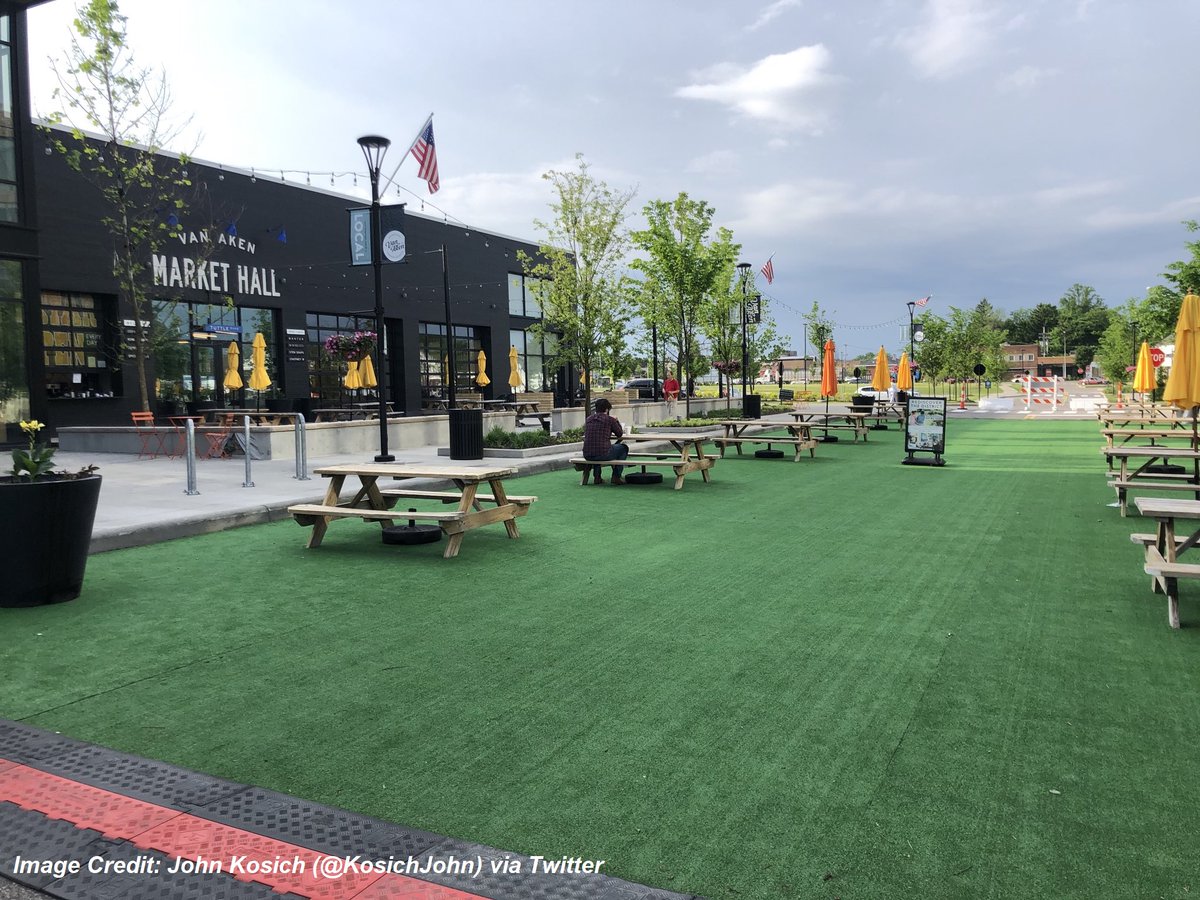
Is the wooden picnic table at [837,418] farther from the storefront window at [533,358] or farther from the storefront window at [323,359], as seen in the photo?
the storefront window at [533,358]

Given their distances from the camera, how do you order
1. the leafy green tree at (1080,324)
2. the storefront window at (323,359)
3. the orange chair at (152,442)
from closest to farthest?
the orange chair at (152,442)
the storefront window at (323,359)
the leafy green tree at (1080,324)

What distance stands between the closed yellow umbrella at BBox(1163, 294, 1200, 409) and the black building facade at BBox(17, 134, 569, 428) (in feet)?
41.1

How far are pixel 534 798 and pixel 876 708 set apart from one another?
1.80 m

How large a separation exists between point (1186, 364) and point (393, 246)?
12.8 m

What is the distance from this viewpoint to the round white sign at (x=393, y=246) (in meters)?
16.6

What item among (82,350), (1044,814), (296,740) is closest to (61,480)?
(296,740)

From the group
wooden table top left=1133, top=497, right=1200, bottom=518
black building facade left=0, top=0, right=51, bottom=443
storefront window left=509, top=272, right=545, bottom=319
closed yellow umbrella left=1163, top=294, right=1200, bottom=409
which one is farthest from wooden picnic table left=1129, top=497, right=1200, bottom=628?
storefront window left=509, top=272, right=545, bottom=319

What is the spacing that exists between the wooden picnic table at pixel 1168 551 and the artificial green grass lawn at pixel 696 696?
0.57ft

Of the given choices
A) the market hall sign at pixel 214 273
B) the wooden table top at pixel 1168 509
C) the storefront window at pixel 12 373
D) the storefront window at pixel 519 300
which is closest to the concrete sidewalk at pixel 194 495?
the storefront window at pixel 12 373

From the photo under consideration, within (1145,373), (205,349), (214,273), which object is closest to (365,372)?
(205,349)

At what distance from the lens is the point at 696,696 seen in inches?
172

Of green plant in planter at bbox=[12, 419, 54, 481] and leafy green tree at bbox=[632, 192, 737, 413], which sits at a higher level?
leafy green tree at bbox=[632, 192, 737, 413]

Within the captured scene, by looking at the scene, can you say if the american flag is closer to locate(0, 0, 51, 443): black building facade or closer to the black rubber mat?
locate(0, 0, 51, 443): black building facade

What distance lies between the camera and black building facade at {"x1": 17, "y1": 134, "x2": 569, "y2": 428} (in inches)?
867
